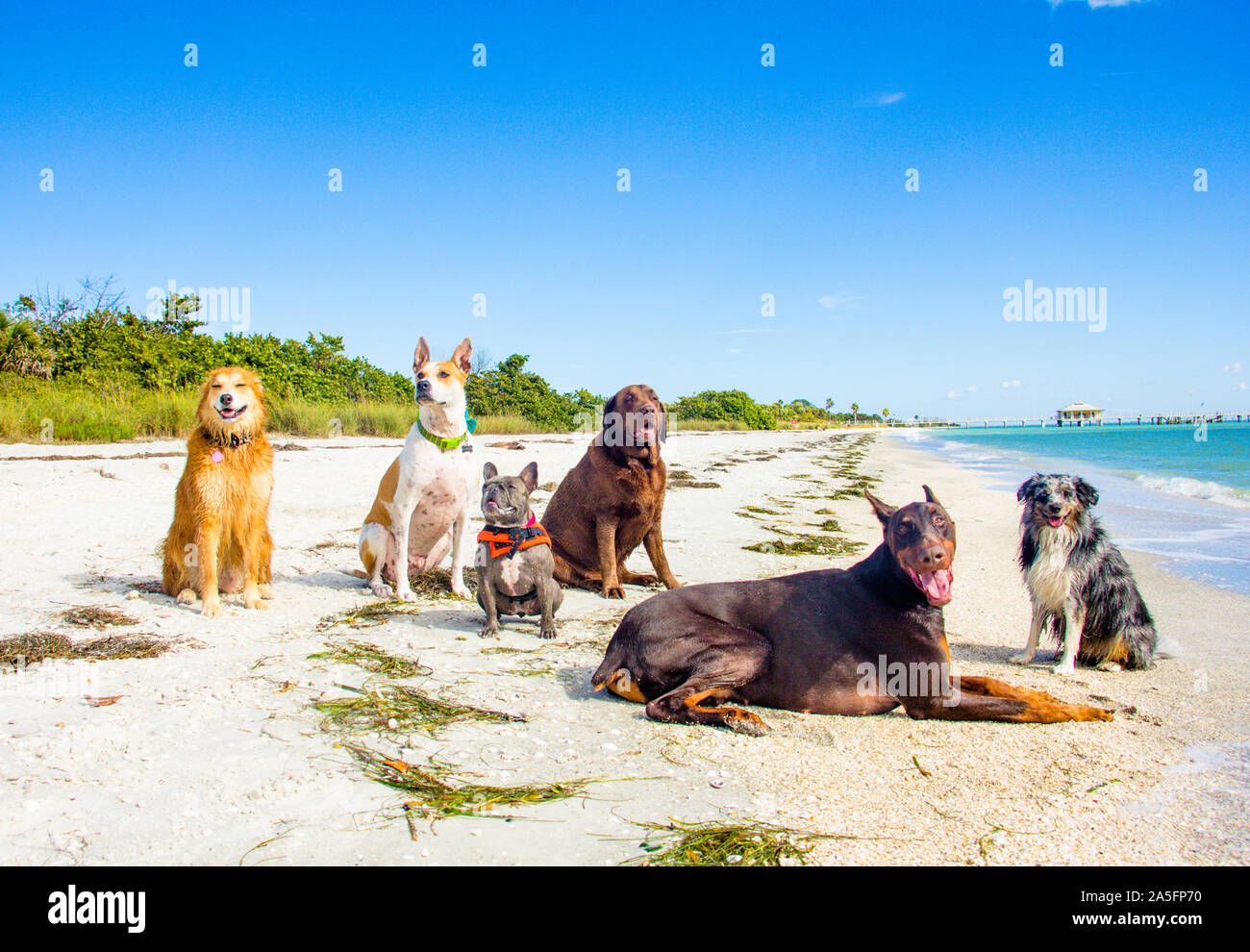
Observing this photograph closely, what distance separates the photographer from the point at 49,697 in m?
3.75

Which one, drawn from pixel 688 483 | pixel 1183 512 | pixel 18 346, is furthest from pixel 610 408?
pixel 18 346

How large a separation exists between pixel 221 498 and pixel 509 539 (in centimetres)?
243

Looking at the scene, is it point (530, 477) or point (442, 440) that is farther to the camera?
point (442, 440)

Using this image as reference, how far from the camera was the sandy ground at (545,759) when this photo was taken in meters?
2.57

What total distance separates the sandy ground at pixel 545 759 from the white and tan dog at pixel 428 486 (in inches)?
21.7

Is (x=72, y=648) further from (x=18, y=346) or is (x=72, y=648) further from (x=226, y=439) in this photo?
(x=18, y=346)

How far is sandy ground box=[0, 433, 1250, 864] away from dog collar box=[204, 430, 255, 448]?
1.34 metres

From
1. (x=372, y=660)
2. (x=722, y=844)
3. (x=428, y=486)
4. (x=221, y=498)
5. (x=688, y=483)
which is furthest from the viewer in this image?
(x=688, y=483)

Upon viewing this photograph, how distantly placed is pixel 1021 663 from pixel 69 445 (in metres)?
16.5

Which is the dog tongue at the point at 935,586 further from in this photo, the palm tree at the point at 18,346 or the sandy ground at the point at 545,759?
the palm tree at the point at 18,346

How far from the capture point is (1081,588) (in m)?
4.78

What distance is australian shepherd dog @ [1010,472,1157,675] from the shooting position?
4777 mm

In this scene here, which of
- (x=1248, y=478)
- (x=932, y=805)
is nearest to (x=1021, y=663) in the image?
(x=932, y=805)
